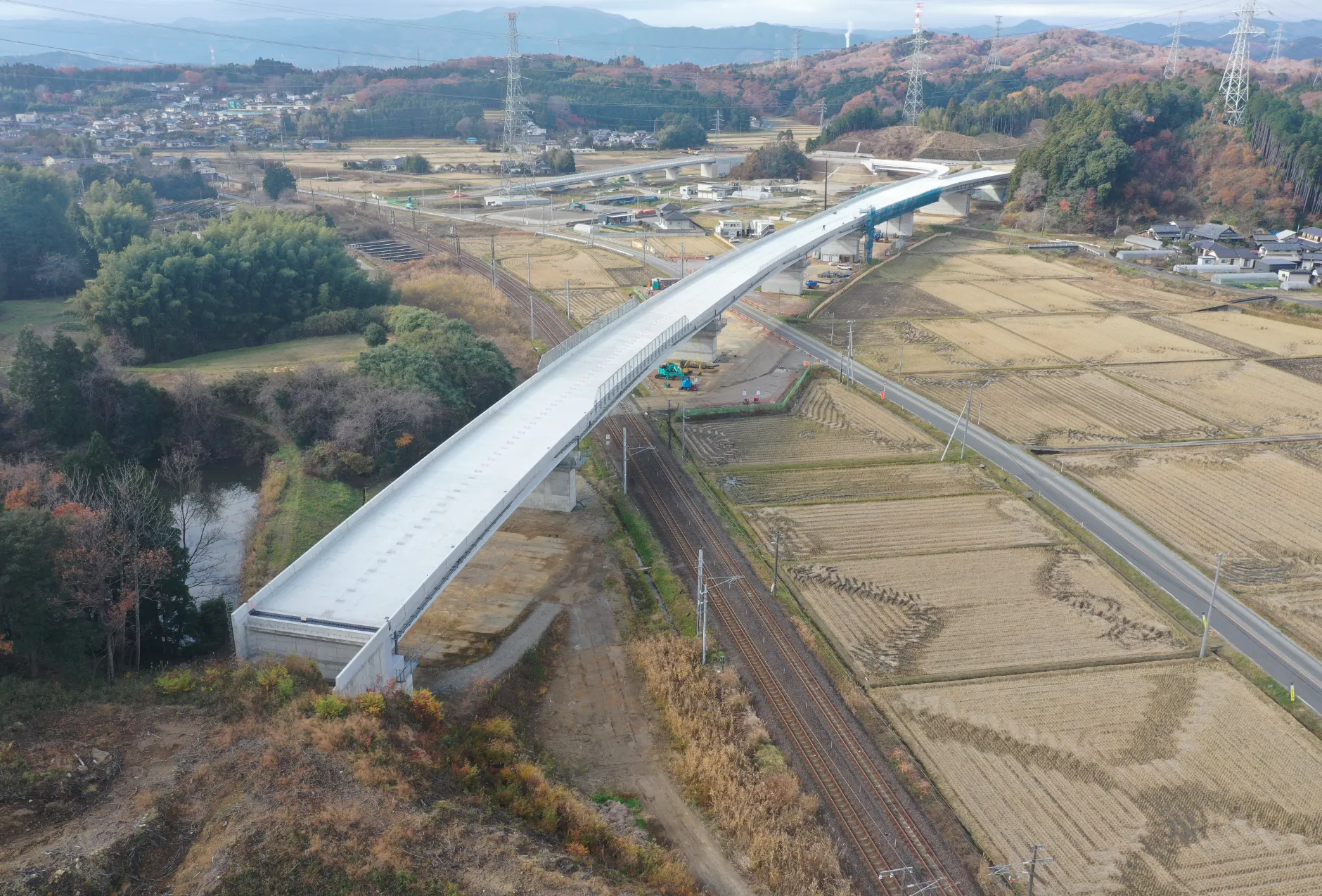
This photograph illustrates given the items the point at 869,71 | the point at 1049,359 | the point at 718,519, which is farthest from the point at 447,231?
the point at 869,71

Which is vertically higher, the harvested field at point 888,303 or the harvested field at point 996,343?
the harvested field at point 888,303

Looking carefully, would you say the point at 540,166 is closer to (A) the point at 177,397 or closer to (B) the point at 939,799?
(A) the point at 177,397

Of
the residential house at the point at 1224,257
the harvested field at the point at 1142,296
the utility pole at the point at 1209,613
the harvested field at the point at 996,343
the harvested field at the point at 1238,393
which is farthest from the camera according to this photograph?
the residential house at the point at 1224,257

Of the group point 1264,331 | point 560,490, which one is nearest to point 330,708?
point 560,490

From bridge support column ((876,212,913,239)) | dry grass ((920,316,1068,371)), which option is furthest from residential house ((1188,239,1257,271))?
bridge support column ((876,212,913,239))

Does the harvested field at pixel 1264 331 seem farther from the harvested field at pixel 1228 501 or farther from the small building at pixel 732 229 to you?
the small building at pixel 732 229

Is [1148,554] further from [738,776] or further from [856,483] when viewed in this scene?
[738,776]

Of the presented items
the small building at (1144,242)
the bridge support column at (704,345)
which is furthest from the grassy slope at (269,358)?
the small building at (1144,242)
